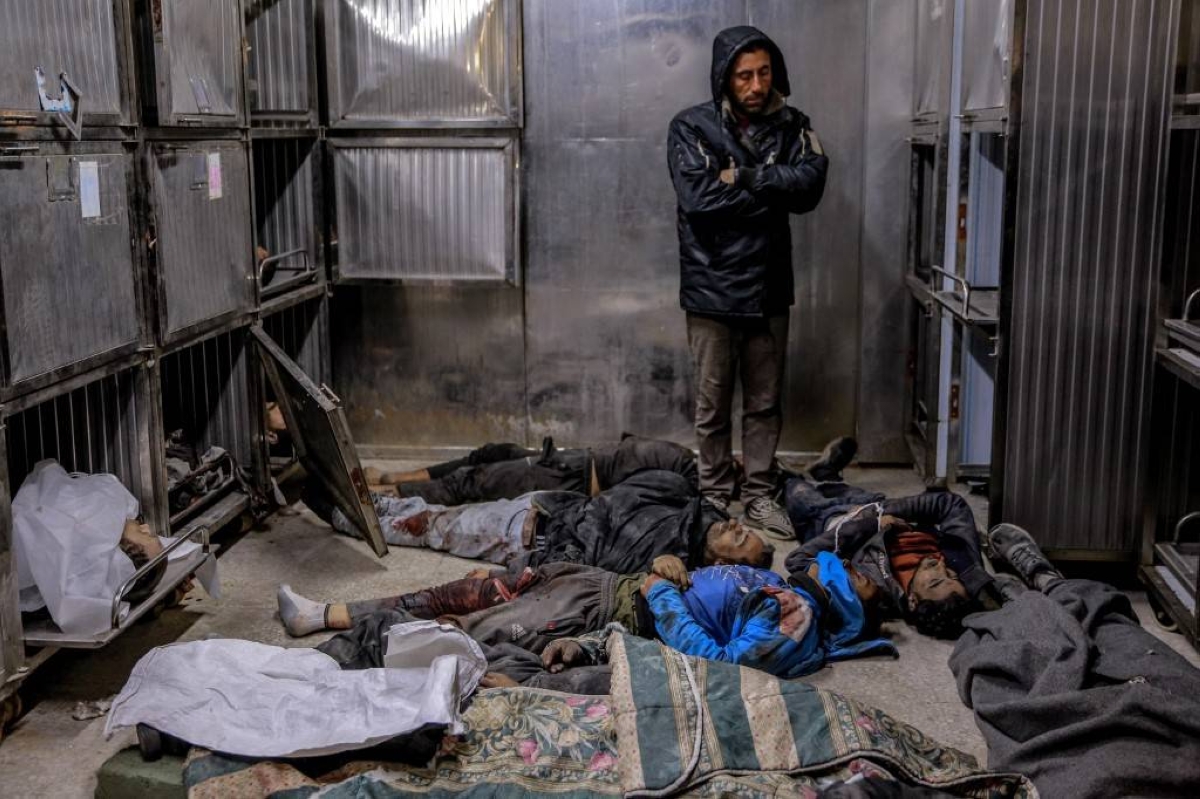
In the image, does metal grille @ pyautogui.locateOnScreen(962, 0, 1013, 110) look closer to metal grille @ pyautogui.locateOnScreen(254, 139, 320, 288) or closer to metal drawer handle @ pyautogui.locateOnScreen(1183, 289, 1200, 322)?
metal drawer handle @ pyautogui.locateOnScreen(1183, 289, 1200, 322)

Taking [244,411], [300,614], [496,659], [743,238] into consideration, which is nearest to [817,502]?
[743,238]

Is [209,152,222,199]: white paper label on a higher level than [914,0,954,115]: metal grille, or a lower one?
lower

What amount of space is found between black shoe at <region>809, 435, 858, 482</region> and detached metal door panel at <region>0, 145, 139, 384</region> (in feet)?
9.29

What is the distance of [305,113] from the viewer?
5531 mm

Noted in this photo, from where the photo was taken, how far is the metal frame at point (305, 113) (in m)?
5.03

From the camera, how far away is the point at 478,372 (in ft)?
19.6

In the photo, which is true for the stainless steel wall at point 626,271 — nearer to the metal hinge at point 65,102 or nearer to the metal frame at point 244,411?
the metal frame at point 244,411

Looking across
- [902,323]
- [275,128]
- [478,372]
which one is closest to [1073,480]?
[902,323]

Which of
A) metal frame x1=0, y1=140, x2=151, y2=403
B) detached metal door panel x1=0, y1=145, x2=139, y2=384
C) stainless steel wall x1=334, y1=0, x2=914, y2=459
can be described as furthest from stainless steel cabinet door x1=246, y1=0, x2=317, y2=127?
detached metal door panel x1=0, y1=145, x2=139, y2=384

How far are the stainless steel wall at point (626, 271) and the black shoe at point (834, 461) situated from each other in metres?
0.32

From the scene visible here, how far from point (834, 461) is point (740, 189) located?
4.27 ft

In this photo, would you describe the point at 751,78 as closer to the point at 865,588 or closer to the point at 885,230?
the point at 885,230

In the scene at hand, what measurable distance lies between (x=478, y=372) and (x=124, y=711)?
3132mm

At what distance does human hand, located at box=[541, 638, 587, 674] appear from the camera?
138 inches
